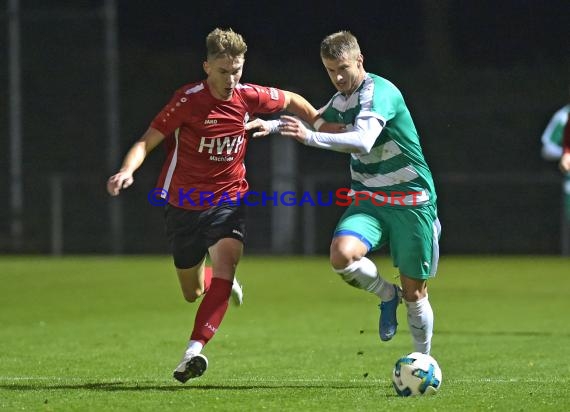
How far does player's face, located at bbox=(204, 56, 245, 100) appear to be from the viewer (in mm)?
7758

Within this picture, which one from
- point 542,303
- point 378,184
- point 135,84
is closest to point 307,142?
point 378,184

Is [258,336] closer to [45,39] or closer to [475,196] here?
[475,196]

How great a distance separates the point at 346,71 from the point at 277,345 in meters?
3.31

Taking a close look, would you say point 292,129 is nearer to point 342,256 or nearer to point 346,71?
point 346,71

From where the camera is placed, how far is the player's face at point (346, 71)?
24.1 ft

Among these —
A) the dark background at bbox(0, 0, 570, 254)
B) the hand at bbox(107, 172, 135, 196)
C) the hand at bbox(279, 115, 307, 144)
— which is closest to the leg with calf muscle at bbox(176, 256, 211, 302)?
the hand at bbox(107, 172, 135, 196)

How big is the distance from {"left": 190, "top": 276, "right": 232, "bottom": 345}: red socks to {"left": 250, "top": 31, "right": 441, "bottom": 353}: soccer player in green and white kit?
33.0 inches

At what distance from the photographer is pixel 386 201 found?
755cm

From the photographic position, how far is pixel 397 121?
296 inches

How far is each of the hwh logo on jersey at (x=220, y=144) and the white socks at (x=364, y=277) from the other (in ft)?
4.30

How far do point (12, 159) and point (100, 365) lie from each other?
15.5m

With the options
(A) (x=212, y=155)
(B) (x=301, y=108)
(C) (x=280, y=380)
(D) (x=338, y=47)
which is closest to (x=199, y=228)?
(A) (x=212, y=155)

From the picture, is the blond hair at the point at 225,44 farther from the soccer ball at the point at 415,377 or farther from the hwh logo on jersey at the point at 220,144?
the soccer ball at the point at 415,377

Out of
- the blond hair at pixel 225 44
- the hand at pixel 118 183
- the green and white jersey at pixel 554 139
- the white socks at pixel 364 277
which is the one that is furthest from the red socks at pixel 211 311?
the green and white jersey at pixel 554 139
